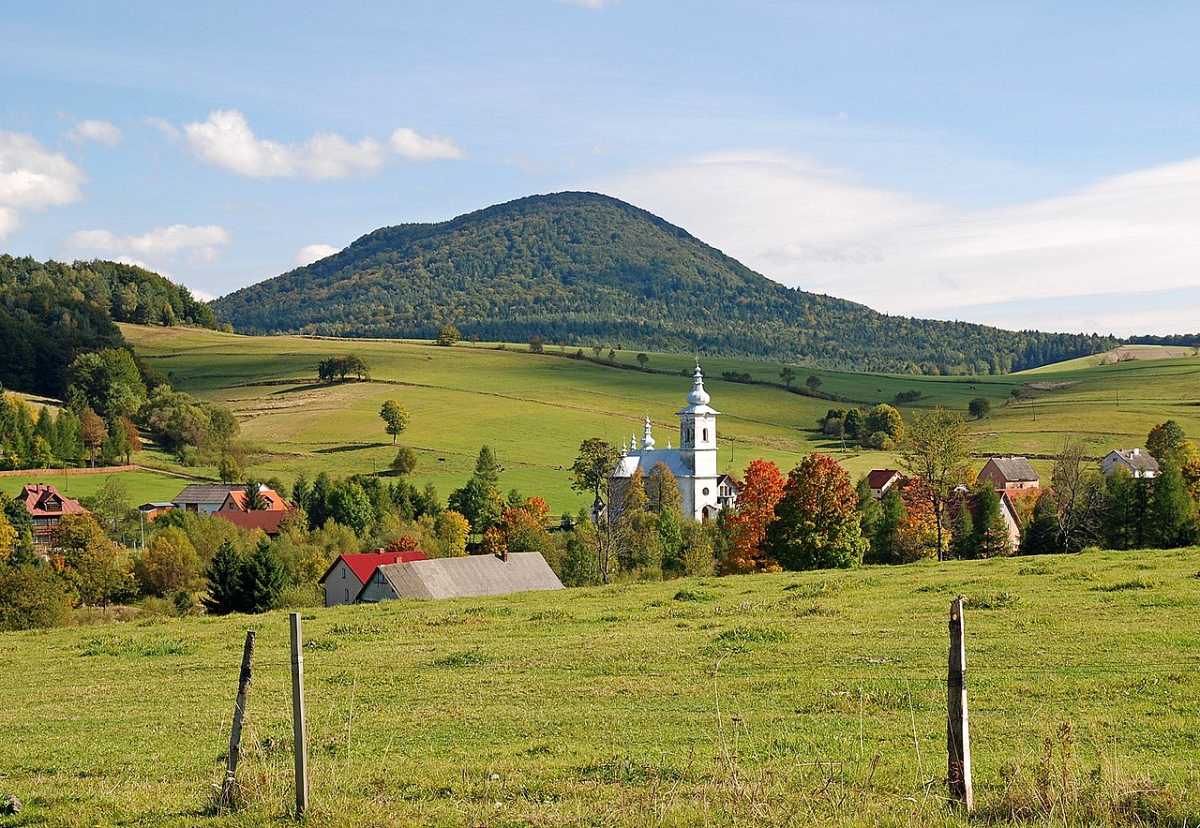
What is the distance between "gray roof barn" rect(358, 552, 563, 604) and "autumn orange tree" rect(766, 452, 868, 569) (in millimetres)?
12529

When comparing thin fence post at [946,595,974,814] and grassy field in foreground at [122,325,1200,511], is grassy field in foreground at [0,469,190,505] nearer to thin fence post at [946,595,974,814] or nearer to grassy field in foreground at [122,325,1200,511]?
grassy field in foreground at [122,325,1200,511]

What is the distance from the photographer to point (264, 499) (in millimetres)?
107500

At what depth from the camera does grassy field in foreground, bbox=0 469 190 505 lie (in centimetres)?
10688

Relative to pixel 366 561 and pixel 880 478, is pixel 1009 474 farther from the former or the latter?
pixel 366 561

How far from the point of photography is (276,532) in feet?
331

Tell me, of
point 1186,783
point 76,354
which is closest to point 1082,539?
point 1186,783

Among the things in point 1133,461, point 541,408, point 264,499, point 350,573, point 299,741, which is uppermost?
point 541,408

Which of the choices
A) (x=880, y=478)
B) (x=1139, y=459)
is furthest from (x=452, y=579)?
(x=1139, y=459)

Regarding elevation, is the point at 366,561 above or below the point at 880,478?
below

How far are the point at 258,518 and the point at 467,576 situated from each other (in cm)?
4923

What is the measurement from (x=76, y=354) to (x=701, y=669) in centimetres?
15381

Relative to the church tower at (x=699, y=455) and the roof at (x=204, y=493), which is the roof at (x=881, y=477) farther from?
the roof at (x=204, y=493)

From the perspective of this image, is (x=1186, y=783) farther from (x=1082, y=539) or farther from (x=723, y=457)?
(x=723, y=457)

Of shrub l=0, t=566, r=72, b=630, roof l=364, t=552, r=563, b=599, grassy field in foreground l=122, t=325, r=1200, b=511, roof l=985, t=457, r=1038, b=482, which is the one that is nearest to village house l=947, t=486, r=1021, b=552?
roof l=985, t=457, r=1038, b=482
